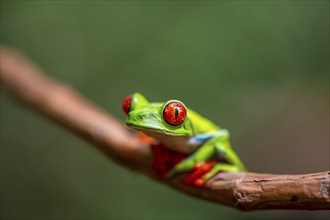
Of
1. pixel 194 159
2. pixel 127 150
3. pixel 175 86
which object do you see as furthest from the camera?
Answer: pixel 175 86

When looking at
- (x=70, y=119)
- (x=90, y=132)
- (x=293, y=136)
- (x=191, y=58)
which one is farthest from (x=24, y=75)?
(x=293, y=136)

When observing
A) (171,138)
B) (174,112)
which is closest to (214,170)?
(171,138)

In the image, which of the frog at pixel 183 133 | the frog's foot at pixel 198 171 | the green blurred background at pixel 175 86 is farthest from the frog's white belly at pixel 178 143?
the green blurred background at pixel 175 86

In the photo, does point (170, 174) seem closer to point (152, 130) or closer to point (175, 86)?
point (152, 130)

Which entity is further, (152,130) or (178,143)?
(178,143)

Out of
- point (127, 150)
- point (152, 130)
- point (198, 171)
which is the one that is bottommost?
point (198, 171)

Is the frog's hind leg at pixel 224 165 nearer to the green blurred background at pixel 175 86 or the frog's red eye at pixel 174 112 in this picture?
the frog's red eye at pixel 174 112
